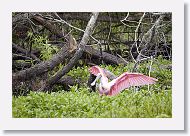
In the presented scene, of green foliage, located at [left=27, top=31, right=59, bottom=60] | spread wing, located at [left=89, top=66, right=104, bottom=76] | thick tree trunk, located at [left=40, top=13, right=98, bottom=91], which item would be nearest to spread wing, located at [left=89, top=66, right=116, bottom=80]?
spread wing, located at [left=89, top=66, right=104, bottom=76]

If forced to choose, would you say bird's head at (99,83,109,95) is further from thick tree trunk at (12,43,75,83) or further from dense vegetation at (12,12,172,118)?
thick tree trunk at (12,43,75,83)

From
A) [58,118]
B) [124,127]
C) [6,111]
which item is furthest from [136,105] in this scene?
[6,111]

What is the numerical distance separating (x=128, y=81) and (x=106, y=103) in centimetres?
17

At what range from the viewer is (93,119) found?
3869mm

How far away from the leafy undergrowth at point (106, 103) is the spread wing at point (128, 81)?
24 mm

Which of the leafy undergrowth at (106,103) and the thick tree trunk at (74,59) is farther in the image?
the thick tree trunk at (74,59)

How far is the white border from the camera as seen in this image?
386cm

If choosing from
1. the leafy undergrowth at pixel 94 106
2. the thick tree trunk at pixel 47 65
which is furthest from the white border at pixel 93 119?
the thick tree trunk at pixel 47 65

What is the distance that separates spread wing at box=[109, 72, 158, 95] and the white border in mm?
142

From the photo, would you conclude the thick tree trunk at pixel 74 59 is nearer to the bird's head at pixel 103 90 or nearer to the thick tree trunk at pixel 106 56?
the thick tree trunk at pixel 106 56

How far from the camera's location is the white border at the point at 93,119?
152 inches

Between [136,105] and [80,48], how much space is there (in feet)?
1.43

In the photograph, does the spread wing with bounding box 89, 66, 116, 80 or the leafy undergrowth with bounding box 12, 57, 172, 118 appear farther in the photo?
the spread wing with bounding box 89, 66, 116, 80

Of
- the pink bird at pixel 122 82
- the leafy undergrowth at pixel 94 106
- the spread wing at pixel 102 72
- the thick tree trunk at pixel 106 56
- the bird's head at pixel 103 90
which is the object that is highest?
the thick tree trunk at pixel 106 56
